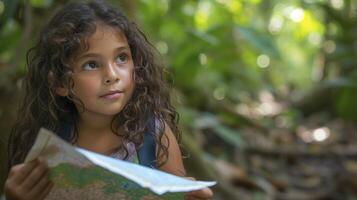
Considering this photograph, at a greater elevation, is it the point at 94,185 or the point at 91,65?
the point at 91,65

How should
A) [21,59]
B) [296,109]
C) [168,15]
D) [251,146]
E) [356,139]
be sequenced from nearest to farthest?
[21,59]
[168,15]
[251,146]
[356,139]
[296,109]

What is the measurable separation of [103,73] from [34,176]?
10.5 inches

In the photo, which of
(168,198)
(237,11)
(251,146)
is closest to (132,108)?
(168,198)

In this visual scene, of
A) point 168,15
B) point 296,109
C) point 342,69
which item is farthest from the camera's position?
point 296,109

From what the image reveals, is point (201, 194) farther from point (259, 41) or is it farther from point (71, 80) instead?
point (259, 41)

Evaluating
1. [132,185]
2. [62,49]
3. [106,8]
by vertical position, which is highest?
[106,8]

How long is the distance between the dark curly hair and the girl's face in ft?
0.06

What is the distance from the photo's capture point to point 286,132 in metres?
4.38

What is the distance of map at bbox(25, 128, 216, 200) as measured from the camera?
1.04 metres

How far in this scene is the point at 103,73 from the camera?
4.21 ft

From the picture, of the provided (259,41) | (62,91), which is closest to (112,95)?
(62,91)

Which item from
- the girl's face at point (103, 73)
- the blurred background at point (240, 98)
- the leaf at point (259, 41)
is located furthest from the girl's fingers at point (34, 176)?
the leaf at point (259, 41)

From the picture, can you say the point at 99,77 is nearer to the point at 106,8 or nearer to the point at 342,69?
the point at 106,8

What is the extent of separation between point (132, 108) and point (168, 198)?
0.83 feet
